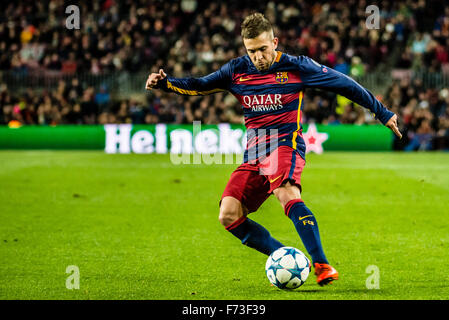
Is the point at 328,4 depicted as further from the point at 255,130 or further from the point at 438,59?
the point at 255,130

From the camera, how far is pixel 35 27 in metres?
27.3

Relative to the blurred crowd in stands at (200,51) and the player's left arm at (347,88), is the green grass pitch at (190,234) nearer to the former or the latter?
the player's left arm at (347,88)

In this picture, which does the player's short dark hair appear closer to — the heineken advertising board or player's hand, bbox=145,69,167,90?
player's hand, bbox=145,69,167,90

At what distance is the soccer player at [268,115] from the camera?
5.70m

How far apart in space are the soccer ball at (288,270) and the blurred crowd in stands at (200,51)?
17.1 meters

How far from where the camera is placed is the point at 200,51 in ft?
82.0

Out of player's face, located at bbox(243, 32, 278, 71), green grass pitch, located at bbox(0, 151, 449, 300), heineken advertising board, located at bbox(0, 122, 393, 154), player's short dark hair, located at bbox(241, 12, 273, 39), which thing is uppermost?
player's short dark hair, located at bbox(241, 12, 273, 39)

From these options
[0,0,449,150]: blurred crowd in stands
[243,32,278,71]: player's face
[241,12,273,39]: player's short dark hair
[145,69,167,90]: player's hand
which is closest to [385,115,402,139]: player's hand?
[243,32,278,71]: player's face

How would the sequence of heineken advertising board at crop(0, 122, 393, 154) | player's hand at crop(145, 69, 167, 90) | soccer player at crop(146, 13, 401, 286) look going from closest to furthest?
1. soccer player at crop(146, 13, 401, 286)
2. player's hand at crop(145, 69, 167, 90)
3. heineken advertising board at crop(0, 122, 393, 154)

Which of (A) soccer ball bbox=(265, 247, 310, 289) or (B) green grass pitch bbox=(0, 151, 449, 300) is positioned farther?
(B) green grass pitch bbox=(0, 151, 449, 300)

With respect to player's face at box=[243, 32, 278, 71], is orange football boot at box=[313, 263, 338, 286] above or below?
below

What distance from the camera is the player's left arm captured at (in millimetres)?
5734
